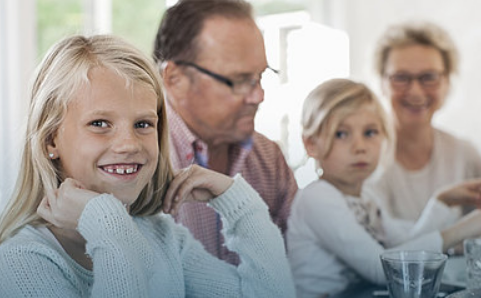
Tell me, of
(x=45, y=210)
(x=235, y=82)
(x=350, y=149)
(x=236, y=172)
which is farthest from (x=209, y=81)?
(x=45, y=210)

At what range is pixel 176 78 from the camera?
91cm

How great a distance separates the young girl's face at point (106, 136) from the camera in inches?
24.6

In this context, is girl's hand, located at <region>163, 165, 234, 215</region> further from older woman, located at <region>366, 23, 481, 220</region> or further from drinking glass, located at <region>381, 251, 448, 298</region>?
older woman, located at <region>366, 23, 481, 220</region>

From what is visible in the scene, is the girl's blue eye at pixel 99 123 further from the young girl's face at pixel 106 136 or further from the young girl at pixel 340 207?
the young girl at pixel 340 207

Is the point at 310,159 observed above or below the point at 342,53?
below

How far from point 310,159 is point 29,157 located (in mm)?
504

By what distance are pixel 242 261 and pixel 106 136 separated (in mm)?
249

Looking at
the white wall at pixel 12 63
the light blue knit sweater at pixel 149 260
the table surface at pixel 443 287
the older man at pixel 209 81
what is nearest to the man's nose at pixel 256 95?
the older man at pixel 209 81

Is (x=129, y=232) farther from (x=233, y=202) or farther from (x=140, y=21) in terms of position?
(x=140, y=21)

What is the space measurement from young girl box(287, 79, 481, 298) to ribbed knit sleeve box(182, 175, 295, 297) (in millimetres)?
198

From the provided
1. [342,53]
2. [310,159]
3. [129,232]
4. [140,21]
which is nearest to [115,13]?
[140,21]

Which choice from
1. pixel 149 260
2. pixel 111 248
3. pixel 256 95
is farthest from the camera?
pixel 256 95

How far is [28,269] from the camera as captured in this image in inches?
22.7

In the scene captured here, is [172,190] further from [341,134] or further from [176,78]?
[341,134]
